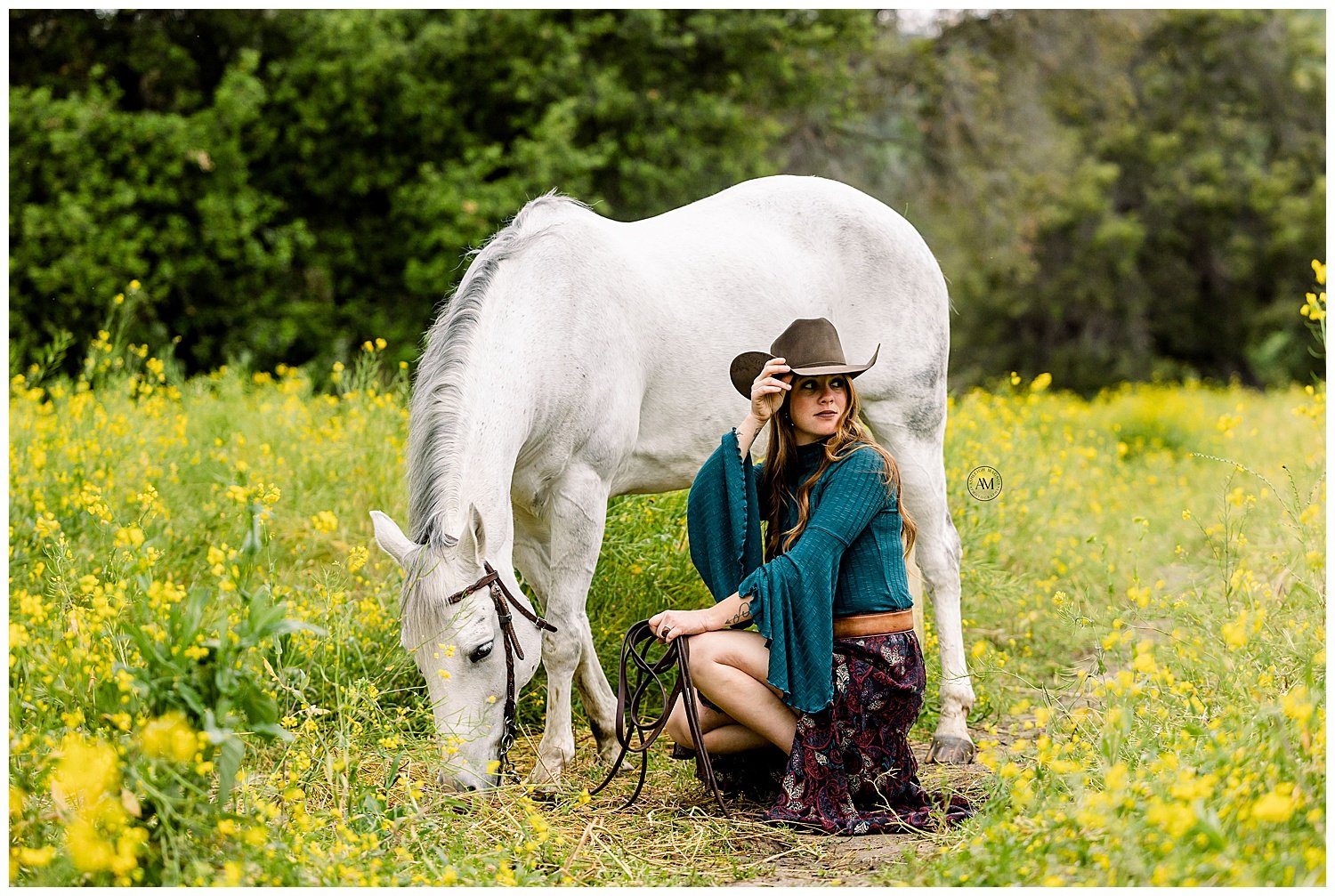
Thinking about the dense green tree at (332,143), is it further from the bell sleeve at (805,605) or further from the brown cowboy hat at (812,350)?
the bell sleeve at (805,605)

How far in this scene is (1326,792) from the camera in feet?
8.21

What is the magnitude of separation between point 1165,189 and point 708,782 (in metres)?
19.9

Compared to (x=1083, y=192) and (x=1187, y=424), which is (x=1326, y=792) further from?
(x=1083, y=192)

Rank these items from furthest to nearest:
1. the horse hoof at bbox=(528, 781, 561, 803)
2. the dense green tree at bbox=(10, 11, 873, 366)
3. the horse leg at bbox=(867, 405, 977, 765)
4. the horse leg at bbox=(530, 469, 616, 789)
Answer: the dense green tree at bbox=(10, 11, 873, 366)
the horse leg at bbox=(867, 405, 977, 765)
the horse leg at bbox=(530, 469, 616, 789)
the horse hoof at bbox=(528, 781, 561, 803)

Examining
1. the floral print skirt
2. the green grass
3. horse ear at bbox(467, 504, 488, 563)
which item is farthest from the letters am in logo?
horse ear at bbox(467, 504, 488, 563)

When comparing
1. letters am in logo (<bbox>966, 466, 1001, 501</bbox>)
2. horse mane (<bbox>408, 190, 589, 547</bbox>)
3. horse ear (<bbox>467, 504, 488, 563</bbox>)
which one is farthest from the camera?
letters am in logo (<bbox>966, 466, 1001, 501</bbox>)

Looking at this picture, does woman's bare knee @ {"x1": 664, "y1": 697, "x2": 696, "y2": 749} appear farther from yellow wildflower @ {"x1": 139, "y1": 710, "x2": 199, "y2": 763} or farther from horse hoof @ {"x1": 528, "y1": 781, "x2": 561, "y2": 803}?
yellow wildflower @ {"x1": 139, "y1": 710, "x2": 199, "y2": 763}

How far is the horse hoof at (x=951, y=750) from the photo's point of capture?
177 inches

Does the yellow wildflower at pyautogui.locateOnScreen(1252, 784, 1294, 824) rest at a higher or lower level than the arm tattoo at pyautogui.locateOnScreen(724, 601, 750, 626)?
lower

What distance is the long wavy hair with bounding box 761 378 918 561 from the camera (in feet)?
12.3

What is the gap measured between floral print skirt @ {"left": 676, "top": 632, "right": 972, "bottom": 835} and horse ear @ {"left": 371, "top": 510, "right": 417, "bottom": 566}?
1.31 m

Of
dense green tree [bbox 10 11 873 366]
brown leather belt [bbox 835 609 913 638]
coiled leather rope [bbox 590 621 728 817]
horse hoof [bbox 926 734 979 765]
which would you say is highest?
dense green tree [bbox 10 11 873 366]

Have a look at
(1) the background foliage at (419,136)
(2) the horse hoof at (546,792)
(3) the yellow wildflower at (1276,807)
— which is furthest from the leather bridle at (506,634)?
(1) the background foliage at (419,136)

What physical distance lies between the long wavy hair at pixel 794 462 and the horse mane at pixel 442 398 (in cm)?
100
